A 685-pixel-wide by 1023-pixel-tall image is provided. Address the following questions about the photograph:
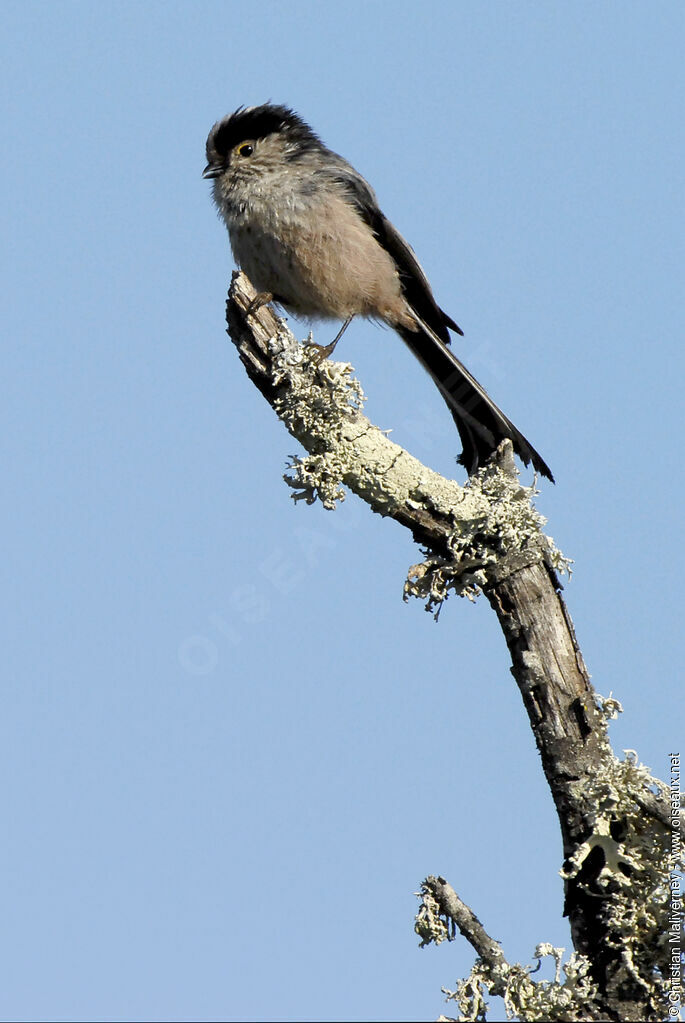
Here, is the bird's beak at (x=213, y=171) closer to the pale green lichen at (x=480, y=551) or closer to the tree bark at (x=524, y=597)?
the tree bark at (x=524, y=597)

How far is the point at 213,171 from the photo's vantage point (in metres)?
6.44

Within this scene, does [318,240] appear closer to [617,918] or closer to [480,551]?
[480,551]

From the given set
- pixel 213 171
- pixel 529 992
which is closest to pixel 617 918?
pixel 529 992

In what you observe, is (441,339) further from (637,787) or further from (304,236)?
(637,787)

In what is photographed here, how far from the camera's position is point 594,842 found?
3.50 metres

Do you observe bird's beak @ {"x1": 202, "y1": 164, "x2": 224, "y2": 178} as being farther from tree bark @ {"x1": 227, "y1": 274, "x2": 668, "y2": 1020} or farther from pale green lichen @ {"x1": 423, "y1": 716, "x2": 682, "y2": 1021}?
pale green lichen @ {"x1": 423, "y1": 716, "x2": 682, "y2": 1021}

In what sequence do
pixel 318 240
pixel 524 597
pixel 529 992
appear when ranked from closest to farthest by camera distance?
1. pixel 529 992
2. pixel 524 597
3. pixel 318 240

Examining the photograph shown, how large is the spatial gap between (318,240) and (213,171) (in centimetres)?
100

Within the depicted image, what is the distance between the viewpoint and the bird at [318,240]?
5891 millimetres

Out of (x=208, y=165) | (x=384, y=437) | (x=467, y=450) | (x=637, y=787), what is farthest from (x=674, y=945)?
(x=208, y=165)

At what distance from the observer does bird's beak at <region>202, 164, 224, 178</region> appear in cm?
641

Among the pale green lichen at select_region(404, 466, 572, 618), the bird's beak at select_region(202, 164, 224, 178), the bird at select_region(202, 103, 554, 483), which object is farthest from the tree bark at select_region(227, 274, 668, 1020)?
the bird's beak at select_region(202, 164, 224, 178)

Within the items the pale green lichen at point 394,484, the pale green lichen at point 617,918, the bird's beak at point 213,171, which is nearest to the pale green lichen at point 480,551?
the pale green lichen at point 394,484

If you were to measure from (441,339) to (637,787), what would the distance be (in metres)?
3.24
